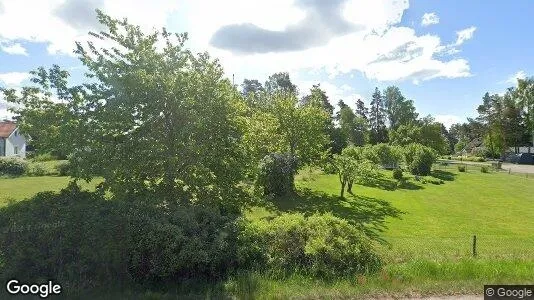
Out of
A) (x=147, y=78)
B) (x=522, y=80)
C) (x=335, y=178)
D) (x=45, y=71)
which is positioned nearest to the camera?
(x=147, y=78)

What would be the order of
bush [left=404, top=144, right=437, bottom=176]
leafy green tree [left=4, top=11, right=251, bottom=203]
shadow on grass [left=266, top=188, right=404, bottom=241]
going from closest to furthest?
1. leafy green tree [left=4, top=11, right=251, bottom=203]
2. shadow on grass [left=266, top=188, right=404, bottom=241]
3. bush [left=404, top=144, right=437, bottom=176]

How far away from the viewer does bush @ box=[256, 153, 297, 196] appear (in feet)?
91.7

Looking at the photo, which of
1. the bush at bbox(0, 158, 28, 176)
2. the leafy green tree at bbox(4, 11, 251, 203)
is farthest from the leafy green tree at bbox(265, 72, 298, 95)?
the leafy green tree at bbox(4, 11, 251, 203)

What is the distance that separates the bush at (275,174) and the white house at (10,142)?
2028 inches

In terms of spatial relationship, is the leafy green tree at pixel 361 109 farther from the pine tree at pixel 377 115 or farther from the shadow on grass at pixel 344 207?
the shadow on grass at pixel 344 207

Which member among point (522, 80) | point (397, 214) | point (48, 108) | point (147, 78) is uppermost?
point (522, 80)

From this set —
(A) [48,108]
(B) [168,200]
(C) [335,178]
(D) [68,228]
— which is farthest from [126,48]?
(C) [335,178]

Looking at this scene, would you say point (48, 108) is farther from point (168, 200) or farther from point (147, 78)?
point (168, 200)

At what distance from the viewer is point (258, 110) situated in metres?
33.1

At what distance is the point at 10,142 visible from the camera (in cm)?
6378

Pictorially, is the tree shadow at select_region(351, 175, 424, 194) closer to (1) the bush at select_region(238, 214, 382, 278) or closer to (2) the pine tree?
(1) the bush at select_region(238, 214, 382, 278)

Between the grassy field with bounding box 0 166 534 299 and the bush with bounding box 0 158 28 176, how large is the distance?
10.8 metres

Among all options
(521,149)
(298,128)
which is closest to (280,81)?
(521,149)

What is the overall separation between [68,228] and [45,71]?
24.6 feet
